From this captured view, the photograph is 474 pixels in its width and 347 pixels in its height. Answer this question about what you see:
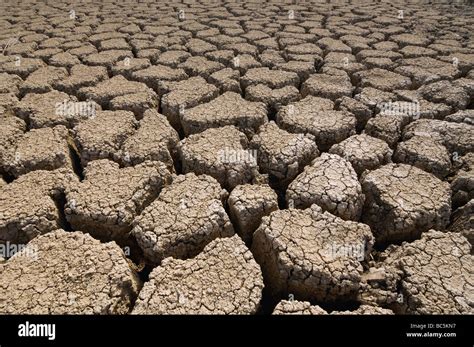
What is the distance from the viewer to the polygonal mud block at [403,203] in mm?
1698

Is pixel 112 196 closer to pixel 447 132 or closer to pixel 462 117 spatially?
pixel 447 132

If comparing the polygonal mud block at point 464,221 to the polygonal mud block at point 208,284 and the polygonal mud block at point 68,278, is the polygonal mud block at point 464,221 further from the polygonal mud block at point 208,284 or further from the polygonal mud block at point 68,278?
the polygonal mud block at point 68,278

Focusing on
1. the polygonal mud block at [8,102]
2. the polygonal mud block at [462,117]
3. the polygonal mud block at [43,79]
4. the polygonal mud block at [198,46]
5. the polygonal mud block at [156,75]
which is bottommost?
the polygonal mud block at [8,102]

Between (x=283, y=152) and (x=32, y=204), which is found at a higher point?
(x=283, y=152)

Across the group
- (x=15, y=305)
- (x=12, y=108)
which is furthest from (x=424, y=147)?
(x=12, y=108)

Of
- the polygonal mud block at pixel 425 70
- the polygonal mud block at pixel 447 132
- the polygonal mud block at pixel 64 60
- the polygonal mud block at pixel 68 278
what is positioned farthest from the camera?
the polygonal mud block at pixel 64 60

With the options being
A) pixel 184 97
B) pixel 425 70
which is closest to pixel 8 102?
pixel 184 97

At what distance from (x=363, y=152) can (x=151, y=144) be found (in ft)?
3.87

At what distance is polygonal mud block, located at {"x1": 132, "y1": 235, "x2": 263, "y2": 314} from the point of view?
133 centimetres

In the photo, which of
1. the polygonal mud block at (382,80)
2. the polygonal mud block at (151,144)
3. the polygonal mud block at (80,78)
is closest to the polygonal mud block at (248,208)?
the polygonal mud block at (151,144)

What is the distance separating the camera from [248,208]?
5.56ft

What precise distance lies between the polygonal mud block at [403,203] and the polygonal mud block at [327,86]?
898 millimetres

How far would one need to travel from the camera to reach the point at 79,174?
2.05 metres

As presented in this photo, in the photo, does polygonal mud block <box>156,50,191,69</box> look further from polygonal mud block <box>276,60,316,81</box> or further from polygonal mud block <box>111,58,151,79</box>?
polygonal mud block <box>276,60,316,81</box>
